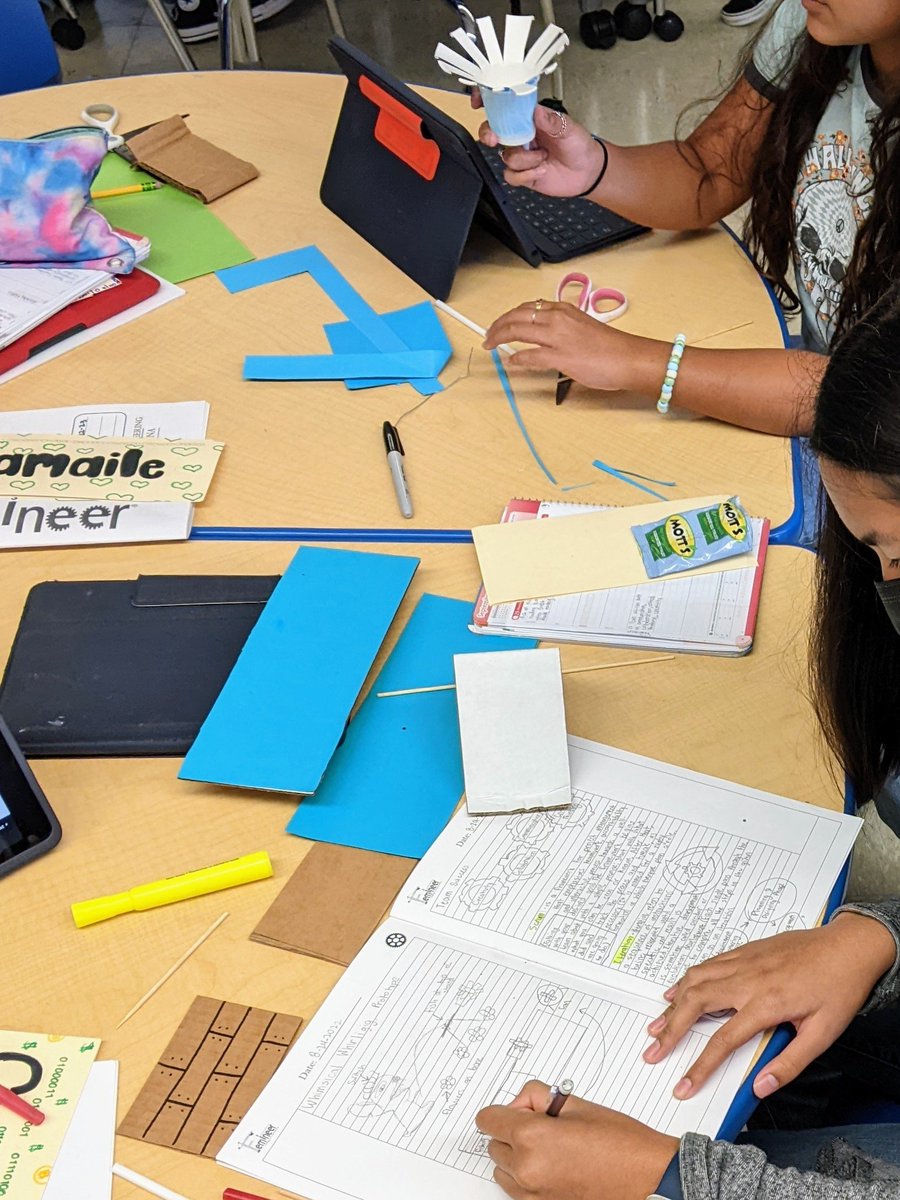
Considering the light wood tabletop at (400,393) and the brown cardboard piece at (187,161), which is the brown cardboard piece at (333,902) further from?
the brown cardboard piece at (187,161)

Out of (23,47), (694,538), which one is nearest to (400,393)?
(694,538)

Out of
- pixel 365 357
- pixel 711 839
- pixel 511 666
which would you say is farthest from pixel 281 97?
pixel 711 839

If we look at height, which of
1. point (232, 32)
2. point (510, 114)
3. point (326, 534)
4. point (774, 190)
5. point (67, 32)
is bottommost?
point (67, 32)

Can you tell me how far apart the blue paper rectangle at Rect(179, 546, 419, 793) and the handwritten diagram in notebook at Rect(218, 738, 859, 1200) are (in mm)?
141

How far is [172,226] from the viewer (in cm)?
167

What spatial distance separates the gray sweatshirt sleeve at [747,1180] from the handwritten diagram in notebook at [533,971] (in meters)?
0.03

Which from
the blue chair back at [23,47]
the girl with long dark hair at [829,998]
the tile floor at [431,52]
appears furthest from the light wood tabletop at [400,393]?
the tile floor at [431,52]

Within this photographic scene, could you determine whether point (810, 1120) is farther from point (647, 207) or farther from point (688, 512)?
point (647, 207)

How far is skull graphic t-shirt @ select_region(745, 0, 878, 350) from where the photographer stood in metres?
1.40

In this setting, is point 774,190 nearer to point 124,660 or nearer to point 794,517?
point 794,517

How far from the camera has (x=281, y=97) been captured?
190cm

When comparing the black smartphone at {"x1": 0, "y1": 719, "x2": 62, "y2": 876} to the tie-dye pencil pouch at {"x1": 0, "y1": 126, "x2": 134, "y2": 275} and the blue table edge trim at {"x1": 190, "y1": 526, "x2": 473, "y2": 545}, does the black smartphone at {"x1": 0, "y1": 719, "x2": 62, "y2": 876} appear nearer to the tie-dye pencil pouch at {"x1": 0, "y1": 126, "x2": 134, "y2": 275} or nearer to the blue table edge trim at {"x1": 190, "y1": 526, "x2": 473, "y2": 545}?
the blue table edge trim at {"x1": 190, "y1": 526, "x2": 473, "y2": 545}

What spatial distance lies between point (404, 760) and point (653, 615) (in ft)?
0.88

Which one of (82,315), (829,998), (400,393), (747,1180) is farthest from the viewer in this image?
(82,315)
